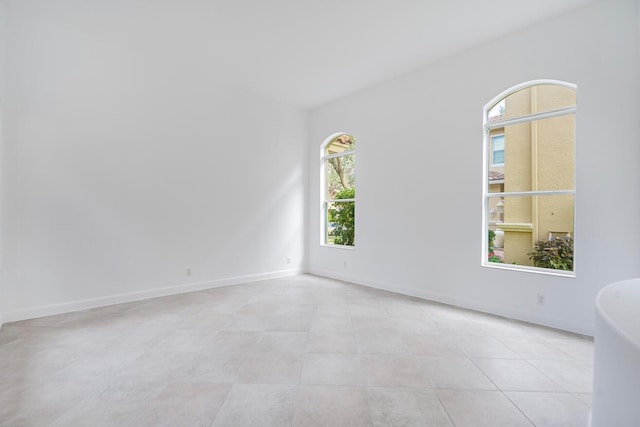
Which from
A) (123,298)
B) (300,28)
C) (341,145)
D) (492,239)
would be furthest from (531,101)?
(123,298)

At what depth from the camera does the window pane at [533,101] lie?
126 inches

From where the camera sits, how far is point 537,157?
340cm

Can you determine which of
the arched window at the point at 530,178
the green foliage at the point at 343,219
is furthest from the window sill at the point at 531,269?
the green foliage at the point at 343,219

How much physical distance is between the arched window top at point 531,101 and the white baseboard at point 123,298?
428cm

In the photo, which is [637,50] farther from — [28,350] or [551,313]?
[28,350]

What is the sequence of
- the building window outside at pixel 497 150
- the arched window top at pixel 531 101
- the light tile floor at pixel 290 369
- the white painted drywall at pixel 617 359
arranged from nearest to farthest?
the white painted drywall at pixel 617 359 → the light tile floor at pixel 290 369 → the arched window top at pixel 531 101 → the building window outside at pixel 497 150

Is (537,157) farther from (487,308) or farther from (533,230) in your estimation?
(487,308)

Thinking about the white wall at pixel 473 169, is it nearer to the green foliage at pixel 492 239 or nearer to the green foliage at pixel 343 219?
the green foliage at pixel 492 239

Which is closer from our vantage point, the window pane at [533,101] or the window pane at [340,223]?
the window pane at [533,101]

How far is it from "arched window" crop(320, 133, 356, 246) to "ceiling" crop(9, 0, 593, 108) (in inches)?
59.9

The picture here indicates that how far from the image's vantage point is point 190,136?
4.56 metres

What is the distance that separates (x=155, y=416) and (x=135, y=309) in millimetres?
2348

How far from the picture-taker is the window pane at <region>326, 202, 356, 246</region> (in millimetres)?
5617

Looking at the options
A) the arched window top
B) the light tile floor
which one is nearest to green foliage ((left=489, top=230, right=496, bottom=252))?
the light tile floor
